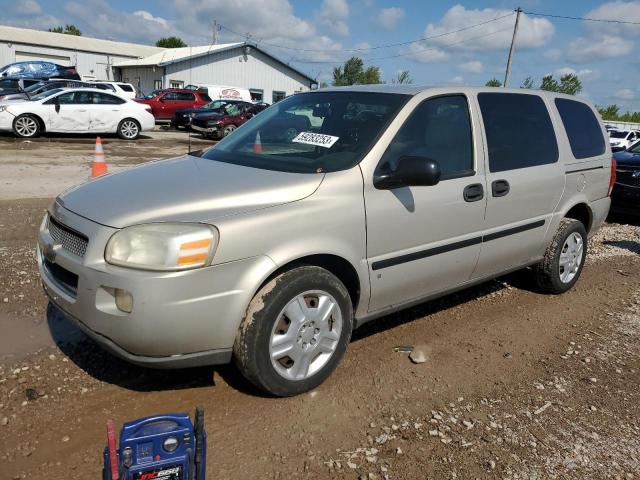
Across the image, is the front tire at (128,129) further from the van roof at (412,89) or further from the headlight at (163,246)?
the headlight at (163,246)

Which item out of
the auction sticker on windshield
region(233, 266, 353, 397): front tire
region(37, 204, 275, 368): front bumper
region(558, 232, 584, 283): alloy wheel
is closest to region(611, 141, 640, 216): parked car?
region(558, 232, 584, 283): alloy wheel

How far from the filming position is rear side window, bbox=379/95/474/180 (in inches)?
134

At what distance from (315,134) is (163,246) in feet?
4.70

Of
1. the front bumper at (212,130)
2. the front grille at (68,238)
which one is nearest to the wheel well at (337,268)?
the front grille at (68,238)

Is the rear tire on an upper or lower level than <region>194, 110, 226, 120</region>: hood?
lower

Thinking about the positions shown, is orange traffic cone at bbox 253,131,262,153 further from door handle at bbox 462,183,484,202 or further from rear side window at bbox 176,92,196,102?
rear side window at bbox 176,92,196,102

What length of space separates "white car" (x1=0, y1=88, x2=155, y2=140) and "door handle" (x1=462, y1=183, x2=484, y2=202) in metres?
15.1

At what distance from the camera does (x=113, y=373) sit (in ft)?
10.8

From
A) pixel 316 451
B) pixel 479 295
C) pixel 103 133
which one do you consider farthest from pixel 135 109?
pixel 316 451

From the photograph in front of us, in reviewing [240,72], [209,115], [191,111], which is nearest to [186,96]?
[191,111]

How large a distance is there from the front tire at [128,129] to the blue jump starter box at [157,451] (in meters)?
16.8

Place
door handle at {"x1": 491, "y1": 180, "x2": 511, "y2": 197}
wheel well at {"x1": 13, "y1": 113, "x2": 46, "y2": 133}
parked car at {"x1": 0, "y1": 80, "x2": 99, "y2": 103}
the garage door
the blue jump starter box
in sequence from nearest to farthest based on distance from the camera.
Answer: the blue jump starter box < door handle at {"x1": 491, "y1": 180, "x2": 511, "y2": 197} < wheel well at {"x1": 13, "y1": 113, "x2": 46, "y2": 133} < parked car at {"x1": 0, "y1": 80, "x2": 99, "y2": 103} < the garage door

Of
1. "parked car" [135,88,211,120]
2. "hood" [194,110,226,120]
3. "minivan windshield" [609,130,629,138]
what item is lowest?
"minivan windshield" [609,130,629,138]

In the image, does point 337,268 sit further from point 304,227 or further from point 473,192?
point 473,192
